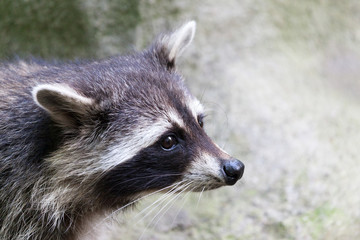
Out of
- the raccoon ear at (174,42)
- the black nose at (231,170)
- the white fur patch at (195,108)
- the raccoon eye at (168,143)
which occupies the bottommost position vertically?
the black nose at (231,170)

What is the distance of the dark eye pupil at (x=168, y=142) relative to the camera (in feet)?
12.1

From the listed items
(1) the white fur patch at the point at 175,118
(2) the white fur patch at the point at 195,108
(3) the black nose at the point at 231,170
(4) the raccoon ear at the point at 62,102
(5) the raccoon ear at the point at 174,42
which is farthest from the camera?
(5) the raccoon ear at the point at 174,42

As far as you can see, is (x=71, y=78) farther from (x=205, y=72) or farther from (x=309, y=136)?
(x=309, y=136)

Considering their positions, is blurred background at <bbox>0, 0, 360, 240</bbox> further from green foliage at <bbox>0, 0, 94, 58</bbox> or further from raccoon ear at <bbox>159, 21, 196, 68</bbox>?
raccoon ear at <bbox>159, 21, 196, 68</bbox>

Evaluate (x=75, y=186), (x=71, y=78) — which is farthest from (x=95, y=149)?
(x=71, y=78)

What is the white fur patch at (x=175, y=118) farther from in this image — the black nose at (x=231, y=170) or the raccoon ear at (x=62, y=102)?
the raccoon ear at (x=62, y=102)

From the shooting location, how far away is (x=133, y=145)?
3625 mm

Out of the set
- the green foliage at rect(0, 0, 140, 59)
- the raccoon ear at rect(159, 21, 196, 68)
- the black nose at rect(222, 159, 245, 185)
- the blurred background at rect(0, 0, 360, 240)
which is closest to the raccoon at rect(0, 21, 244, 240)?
the black nose at rect(222, 159, 245, 185)

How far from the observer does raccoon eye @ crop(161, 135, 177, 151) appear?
369 centimetres

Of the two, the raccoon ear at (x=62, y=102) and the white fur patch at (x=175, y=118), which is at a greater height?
the raccoon ear at (x=62, y=102)

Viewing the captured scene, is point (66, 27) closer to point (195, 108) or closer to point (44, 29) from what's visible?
point (44, 29)

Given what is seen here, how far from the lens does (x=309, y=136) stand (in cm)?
602

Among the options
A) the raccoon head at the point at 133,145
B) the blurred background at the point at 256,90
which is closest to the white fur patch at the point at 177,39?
the raccoon head at the point at 133,145

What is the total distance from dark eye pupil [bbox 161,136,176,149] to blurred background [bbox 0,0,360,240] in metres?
1.75
